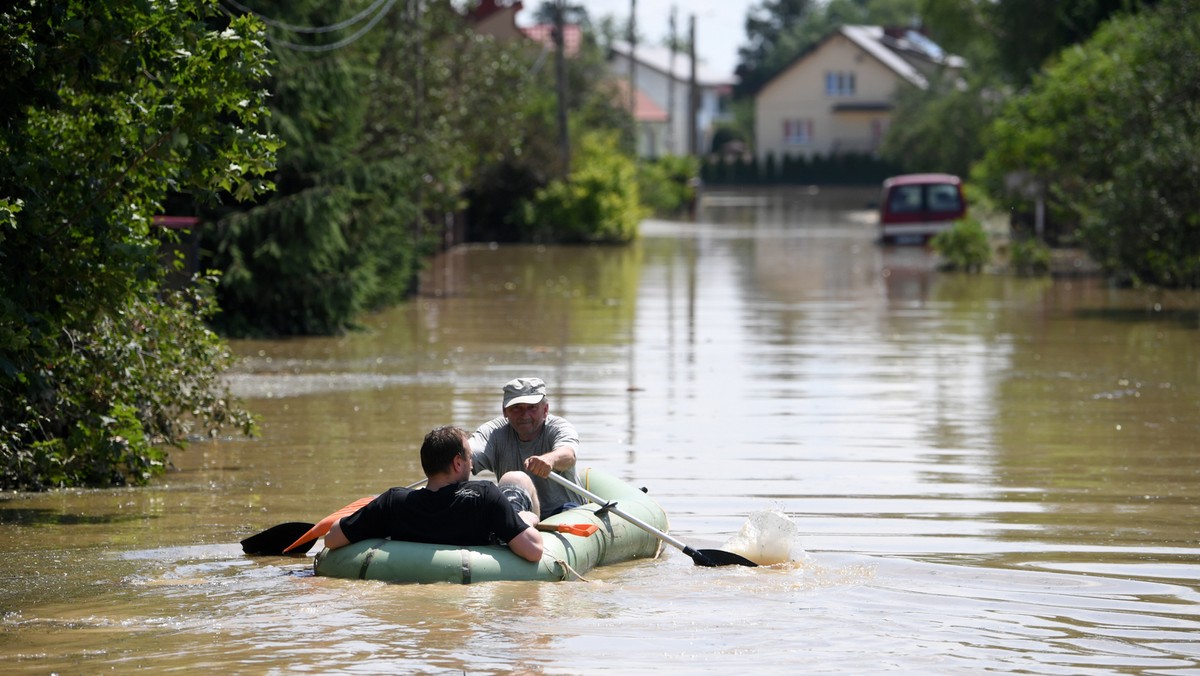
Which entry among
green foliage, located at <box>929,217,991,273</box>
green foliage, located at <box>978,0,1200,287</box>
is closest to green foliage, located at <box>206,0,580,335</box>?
green foliage, located at <box>978,0,1200,287</box>

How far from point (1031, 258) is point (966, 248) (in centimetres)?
167

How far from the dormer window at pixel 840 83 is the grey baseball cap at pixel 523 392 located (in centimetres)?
9960

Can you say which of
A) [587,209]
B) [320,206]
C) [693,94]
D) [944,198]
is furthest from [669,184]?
[320,206]

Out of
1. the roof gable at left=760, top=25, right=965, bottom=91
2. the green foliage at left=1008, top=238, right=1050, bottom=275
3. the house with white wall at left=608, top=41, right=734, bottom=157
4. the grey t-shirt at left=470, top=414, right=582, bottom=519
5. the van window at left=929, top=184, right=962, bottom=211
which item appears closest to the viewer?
the grey t-shirt at left=470, top=414, right=582, bottom=519

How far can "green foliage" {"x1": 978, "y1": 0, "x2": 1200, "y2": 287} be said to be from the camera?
25953 mm

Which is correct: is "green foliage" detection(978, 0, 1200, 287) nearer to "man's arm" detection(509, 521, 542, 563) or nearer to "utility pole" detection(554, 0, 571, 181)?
"utility pole" detection(554, 0, 571, 181)

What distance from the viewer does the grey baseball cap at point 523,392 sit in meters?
10.1

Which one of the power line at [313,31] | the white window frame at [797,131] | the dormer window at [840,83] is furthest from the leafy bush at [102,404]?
the white window frame at [797,131]

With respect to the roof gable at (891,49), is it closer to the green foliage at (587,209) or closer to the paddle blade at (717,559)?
the green foliage at (587,209)

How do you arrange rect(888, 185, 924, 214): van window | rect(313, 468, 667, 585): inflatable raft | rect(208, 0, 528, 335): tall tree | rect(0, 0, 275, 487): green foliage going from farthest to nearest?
rect(888, 185, 924, 214): van window → rect(208, 0, 528, 335): tall tree → rect(0, 0, 275, 487): green foliage → rect(313, 468, 667, 585): inflatable raft

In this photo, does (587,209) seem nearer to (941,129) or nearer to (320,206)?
(320,206)

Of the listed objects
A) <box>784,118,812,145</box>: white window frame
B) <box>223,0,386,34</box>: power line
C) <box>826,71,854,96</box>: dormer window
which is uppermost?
<box>826,71,854,96</box>: dormer window

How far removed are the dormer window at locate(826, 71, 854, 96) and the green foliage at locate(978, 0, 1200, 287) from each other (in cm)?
7685

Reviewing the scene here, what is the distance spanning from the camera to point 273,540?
9781 mm
